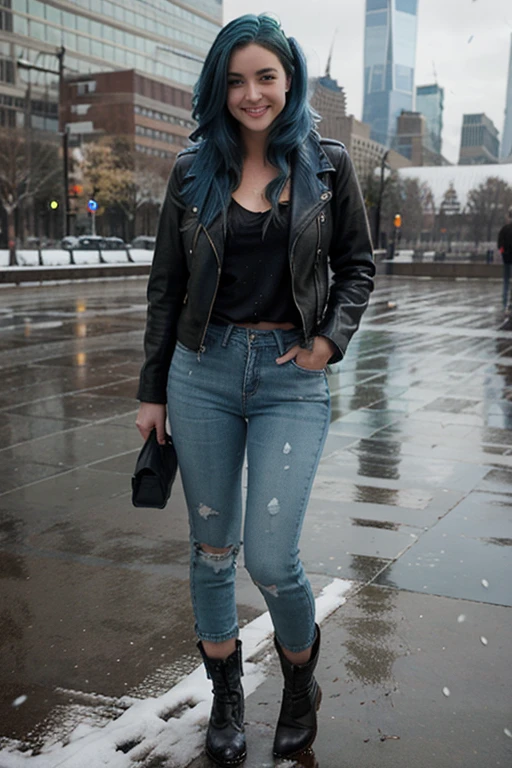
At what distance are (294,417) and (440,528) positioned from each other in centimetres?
242

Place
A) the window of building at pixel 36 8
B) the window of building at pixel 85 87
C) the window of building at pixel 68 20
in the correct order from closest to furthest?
the window of building at pixel 36 8
the window of building at pixel 68 20
the window of building at pixel 85 87

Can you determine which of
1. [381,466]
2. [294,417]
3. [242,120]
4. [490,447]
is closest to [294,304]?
[294,417]

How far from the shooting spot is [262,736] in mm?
2664

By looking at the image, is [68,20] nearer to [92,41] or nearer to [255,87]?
[92,41]

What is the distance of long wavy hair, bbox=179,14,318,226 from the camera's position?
94.3 inches

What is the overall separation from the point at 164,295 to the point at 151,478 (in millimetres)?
519

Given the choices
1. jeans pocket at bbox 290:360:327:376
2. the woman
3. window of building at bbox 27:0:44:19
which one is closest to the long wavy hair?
the woman

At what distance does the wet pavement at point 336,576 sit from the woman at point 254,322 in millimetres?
352

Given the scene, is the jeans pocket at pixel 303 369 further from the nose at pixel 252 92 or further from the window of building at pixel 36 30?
the window of building at pixel 36 30

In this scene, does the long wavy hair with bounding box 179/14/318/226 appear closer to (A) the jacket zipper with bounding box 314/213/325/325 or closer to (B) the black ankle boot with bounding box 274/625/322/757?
(A) the jacket zipper with bounding box 314/213/325/325

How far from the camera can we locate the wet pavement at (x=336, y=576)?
2764 mm

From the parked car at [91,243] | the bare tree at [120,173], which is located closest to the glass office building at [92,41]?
the bare tree at [120,173]

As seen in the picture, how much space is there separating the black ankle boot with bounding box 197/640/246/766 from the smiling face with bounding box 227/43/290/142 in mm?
1482

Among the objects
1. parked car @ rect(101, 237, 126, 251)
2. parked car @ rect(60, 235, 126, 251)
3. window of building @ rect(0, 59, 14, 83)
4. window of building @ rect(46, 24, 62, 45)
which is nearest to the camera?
parked car @ rect(60, 235, 126, 251)
